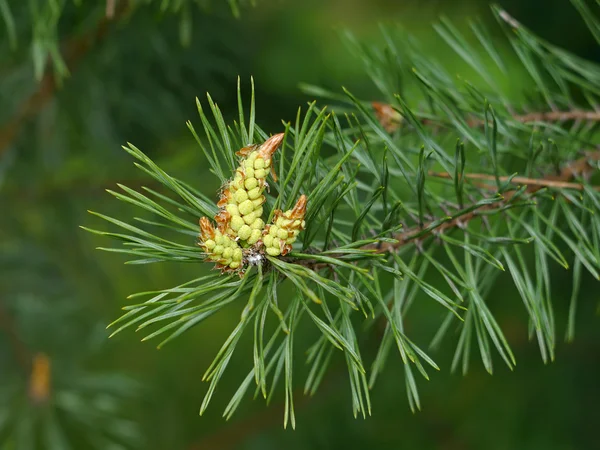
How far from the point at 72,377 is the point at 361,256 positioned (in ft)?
1.97

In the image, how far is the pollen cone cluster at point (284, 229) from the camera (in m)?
0.32

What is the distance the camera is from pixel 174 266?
993 millimetres

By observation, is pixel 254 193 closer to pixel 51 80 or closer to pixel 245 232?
pixel 245 232

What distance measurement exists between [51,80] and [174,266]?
387 millimetres

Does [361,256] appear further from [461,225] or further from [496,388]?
[496,388]

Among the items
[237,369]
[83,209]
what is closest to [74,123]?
[83,209]

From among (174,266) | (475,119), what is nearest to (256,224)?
(475,119)

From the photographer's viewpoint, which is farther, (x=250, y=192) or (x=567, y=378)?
(x=567, y=378)

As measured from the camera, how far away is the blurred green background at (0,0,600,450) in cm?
77

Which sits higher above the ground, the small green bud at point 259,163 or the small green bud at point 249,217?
the small green bud at point 259,163

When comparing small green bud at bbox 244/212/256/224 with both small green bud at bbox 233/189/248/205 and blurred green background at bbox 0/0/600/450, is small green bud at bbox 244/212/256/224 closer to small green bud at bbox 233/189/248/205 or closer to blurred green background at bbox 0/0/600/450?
small green bud at bbox 233/189/248/205

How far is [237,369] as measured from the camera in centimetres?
108

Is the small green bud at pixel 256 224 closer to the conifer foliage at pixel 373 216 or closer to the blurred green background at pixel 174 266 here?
the conifer foliage at pixel 373 216

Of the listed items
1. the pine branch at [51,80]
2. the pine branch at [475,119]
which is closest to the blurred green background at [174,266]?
the pine branch at [51,80]
